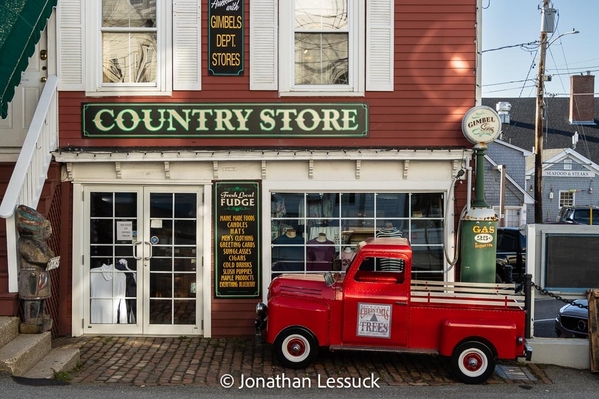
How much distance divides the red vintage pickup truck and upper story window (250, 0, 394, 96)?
9.51 ft

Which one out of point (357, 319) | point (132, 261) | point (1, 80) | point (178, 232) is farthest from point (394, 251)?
point (1, 80)

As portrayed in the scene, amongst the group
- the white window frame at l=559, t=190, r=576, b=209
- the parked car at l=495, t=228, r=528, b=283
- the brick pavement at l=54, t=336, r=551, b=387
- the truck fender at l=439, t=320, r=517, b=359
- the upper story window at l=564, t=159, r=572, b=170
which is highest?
the upper story window at l=564, t=159, r=572, b=170

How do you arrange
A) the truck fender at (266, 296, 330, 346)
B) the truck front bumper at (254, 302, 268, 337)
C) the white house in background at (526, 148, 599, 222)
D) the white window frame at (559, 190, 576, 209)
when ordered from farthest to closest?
the white window frame at (559, 190, 576, 209) → the white house in background at (526, 148, 599, 222) → the truck front bumper at (254, 302, 268, 337) → the truck fender at (266, 296, 330, 346)

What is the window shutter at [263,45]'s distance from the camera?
905 cm

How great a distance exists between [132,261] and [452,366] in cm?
478

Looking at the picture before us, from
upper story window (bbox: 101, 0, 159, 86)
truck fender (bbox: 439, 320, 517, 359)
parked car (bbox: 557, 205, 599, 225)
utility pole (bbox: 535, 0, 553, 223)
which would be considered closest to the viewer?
truck fender (bbox: 439, 320, 517, 359)

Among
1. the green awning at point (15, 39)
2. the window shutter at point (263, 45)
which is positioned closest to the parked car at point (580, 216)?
the window shutter at point (263, 45)

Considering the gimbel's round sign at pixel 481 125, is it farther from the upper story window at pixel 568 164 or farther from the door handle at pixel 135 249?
the upper story window at pixel 568 164

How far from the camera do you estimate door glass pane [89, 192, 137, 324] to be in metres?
9.06

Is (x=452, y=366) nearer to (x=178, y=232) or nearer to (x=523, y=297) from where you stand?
(x=523, y=297)

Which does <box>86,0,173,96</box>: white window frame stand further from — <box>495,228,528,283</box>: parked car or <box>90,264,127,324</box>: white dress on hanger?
<box>495,228,528,283</box>: parked car

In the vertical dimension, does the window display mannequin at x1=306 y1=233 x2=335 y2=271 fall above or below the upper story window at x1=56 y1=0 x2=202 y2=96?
below

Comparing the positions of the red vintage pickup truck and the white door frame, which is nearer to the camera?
the red vintage pickup truck

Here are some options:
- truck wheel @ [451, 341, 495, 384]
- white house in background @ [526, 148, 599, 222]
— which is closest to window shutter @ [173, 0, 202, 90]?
truck wheel @ [451, 341, 495, 384]
